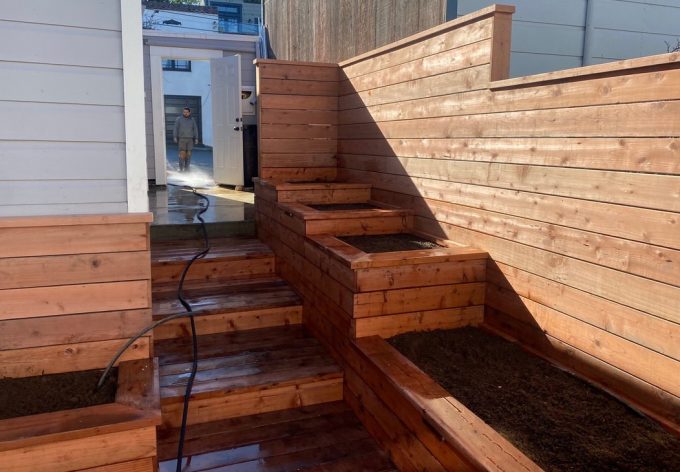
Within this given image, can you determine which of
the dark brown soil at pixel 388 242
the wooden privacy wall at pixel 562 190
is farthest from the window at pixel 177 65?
the dark brown soil at pixel 388 242

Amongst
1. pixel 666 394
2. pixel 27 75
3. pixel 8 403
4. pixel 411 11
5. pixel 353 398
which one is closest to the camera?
pixel 666 394

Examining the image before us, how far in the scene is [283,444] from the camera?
2453 mm

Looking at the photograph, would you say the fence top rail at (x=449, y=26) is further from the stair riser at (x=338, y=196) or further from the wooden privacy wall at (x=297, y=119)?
the stair riser at (x=338, y=196)

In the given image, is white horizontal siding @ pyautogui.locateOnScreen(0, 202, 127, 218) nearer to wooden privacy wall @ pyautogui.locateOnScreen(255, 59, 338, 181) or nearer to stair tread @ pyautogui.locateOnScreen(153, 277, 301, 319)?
stair tread @ pyautogui.locateOnScreen(153, 277, 301, 319)

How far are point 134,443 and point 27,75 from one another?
1.52m

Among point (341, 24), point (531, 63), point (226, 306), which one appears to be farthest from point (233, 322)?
point (341, 24)

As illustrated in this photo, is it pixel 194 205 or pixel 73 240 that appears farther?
pixel 194 205

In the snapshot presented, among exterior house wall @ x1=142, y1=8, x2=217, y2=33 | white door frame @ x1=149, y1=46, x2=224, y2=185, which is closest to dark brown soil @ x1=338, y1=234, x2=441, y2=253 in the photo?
white door frame @ x1=149, y1=46, x2=224, y2=185

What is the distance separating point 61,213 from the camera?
2.41 meters

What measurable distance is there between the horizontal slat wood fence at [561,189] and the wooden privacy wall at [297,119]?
114 centimetres

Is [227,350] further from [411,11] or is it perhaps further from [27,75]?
[411,11]

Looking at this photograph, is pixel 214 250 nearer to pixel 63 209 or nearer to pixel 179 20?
pixel 63 209

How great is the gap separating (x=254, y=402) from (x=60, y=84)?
1672 millimetres

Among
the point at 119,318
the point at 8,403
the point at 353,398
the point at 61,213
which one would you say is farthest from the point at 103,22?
the point at 353,398
